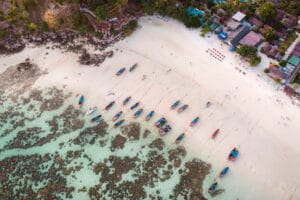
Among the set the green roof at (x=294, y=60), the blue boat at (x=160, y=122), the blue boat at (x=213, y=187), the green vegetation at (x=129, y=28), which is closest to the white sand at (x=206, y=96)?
the blue boat at (x=213, y=187)

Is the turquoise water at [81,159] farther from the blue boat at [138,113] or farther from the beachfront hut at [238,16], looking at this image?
the beachfront hut at [238,16]

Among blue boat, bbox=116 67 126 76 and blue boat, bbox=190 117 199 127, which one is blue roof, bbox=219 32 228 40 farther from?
blue boat, bbox=116 67 126 76

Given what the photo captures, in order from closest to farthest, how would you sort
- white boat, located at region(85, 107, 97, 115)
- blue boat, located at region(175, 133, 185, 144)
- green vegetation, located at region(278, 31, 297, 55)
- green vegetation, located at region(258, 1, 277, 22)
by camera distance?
1. blue boat, located at region(175, 133, 185, 144)
2. white boat, located at region(85, 107, 97, 115)
3. green vegetation, located at region(278, 31, 297, 55)
4. green vegetation, located at region(258, 1, 277, 22)

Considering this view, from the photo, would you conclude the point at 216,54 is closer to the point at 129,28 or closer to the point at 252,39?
the point at 252,39

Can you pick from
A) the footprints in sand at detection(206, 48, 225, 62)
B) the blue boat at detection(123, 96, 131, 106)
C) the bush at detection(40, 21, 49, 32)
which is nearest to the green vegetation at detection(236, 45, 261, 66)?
the footprints in sand at detection(206, 48, 225, 62)

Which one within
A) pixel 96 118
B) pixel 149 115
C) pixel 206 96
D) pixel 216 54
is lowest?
pixel 96 118

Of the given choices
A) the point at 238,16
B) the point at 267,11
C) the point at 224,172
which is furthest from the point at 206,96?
the point at 267,11
